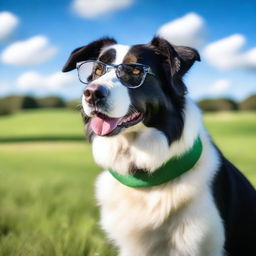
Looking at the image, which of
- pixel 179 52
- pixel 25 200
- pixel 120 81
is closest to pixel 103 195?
pixel 120 81

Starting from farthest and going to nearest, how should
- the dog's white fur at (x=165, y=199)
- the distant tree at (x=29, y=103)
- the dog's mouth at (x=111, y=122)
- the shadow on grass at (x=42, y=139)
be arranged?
the distant tree at (x=29, y=103)
the shadow on grass at (x=42, y=139)
the dog's white fur at (x=165, y=199)
the dog's mouth at (x=111, y=122)

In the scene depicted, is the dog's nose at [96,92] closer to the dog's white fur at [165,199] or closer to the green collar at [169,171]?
the dog's white fur at [165,199]

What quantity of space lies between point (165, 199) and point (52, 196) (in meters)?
2.84

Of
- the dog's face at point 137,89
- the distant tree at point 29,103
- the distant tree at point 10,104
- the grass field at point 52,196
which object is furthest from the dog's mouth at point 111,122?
the distant tree at point 29,103

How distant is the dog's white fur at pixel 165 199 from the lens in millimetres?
3775

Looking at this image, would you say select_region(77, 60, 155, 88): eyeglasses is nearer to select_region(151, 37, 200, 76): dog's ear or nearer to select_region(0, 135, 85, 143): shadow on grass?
select_region(151, 37, 200, 76): dog's ear

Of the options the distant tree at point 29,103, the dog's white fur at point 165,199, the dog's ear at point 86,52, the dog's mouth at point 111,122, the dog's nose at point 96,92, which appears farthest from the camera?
the distant tree at point 29,103

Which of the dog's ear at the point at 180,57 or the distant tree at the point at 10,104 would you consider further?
the distant tree at the point at 10,104

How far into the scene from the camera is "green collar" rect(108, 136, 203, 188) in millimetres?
3779

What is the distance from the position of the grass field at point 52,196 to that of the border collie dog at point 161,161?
0.97 metres

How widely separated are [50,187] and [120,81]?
3.45 metres

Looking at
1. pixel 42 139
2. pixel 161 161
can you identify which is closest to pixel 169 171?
pixel 161 161

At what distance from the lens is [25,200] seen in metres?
6.36

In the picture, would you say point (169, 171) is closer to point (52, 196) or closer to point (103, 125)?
point (103, 125)
